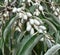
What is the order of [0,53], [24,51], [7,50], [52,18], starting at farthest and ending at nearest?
[52,18]
[0,53]
[7,50]
[24,51]

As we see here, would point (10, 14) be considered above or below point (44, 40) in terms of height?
above

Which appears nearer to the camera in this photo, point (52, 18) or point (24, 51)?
point (24, 51)

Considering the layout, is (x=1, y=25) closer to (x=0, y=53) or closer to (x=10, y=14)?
(x=10, y=14)

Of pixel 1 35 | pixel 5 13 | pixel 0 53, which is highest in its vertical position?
pixel 5 13

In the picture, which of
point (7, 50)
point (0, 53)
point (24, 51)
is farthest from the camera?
point (0, 53)

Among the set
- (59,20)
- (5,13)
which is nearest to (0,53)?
(5,13)

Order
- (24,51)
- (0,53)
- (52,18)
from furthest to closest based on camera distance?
(52,18) → (0,53) → (24,51)

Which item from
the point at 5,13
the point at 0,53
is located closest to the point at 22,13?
the point at 5,13

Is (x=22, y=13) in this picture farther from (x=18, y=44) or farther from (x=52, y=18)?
(x=52, y=18)

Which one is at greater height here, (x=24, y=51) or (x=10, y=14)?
(x=10, y=14)

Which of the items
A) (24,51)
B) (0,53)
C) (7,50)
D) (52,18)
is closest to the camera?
(24,51)
